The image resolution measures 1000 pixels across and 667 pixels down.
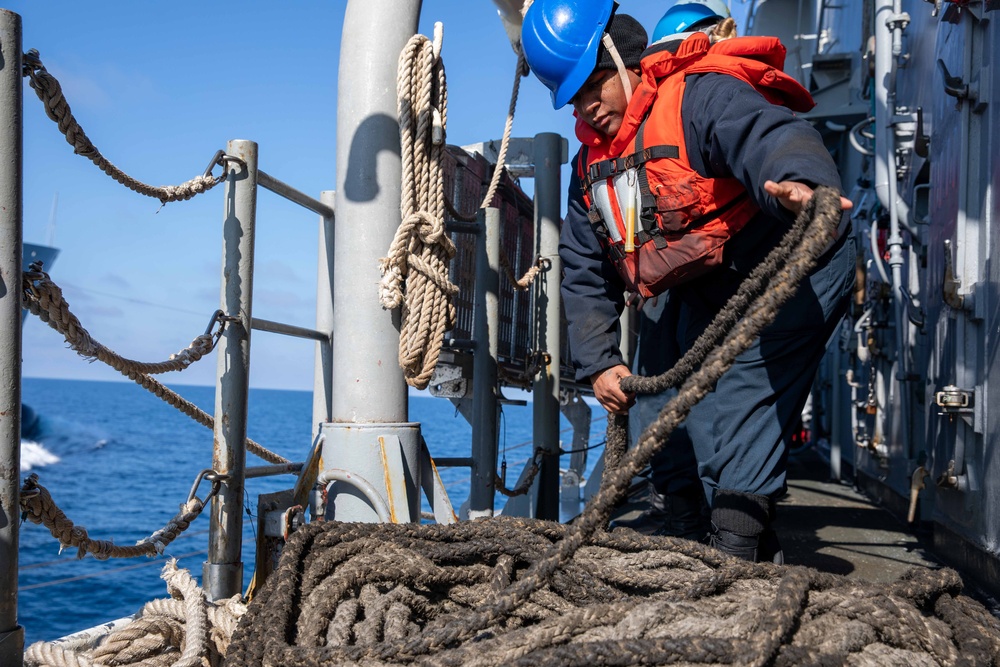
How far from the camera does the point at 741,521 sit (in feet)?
7.92

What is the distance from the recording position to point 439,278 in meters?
2.52

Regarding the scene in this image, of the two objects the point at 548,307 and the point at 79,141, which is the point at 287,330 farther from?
the point at 548,307

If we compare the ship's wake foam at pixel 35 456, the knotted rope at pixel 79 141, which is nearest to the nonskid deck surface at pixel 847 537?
the knotted rope at pixel 79 141

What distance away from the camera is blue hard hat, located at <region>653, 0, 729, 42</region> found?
15.8 feet

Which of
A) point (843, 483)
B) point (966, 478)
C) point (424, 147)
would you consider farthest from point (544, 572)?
point (843, 483)

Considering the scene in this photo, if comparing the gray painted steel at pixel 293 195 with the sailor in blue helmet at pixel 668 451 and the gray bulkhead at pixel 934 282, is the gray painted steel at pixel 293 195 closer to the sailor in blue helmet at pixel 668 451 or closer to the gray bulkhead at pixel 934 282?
the sailor in blue helmet at pixel 668 451

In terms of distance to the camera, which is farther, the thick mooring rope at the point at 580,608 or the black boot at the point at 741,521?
the black boot at the point at 741,521

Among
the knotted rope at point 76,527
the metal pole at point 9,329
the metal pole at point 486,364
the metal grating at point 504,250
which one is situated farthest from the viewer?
the metal grating at point 504,250

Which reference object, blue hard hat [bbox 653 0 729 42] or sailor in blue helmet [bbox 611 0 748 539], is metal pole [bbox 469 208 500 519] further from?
blue hard hat [bbox 653 0 729 42]

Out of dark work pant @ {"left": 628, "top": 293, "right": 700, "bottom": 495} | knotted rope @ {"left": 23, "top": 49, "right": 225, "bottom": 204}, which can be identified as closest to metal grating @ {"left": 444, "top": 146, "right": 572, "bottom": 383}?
dark work pant @ {"left": 628, "top": 293, "right": 700, "bottom": 495}

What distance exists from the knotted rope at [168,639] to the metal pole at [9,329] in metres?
0.12

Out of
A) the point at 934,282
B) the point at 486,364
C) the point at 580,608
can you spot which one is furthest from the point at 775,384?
the point at 934,282

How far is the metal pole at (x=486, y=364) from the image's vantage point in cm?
351

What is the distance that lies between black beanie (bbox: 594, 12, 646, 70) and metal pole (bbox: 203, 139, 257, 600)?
1.08m
